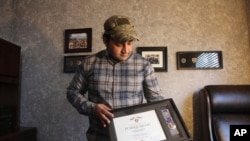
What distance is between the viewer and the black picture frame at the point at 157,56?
191 centimetres

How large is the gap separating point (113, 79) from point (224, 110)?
1.01 m

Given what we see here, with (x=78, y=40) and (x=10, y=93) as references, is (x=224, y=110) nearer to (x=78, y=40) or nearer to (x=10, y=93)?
(x=78, y=40)

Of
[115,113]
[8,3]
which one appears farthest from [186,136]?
[8,3]

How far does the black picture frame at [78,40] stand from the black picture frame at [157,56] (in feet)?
1.58

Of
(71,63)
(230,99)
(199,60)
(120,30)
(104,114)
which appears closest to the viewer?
(104,114)

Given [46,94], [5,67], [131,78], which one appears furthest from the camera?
[46,94]

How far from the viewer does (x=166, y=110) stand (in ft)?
3.08

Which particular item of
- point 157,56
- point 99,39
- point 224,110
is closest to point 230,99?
point 224,110

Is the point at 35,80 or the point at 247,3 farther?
the point at 35,80

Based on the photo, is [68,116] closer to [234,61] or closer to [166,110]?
[166,110]

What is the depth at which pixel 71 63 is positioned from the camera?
1997 millimetres

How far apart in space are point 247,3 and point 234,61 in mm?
542

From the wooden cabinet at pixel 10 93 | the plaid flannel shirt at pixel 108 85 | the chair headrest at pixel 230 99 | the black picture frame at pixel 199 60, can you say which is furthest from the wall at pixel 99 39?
the plaid flannel shirt at pixel 108 85

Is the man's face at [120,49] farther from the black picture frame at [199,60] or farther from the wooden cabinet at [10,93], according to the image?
the wooden cabinet at [10,93]
